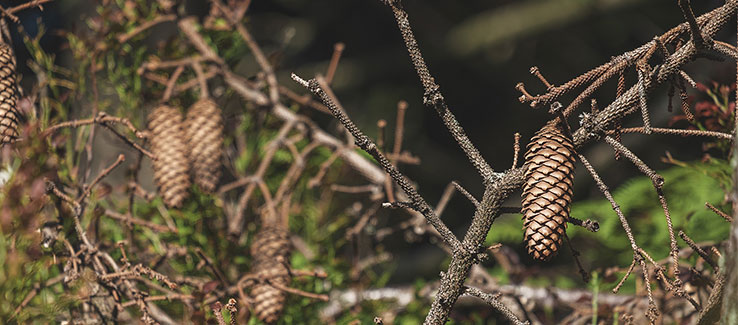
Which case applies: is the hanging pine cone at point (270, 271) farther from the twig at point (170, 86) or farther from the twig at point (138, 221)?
the twig at point (170, 86)

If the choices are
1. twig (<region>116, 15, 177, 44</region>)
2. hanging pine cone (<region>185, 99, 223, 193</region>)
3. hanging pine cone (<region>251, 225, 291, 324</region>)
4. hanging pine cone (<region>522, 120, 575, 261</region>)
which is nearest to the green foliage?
hanging pine cone (<region>522, 120, 575, 261</region>)

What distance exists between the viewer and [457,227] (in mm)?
2740

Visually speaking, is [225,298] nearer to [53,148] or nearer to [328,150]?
[53,148]

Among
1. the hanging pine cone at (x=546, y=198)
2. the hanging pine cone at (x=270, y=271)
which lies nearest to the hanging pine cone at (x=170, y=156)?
the hanging pine cone at (x=270, y=271)

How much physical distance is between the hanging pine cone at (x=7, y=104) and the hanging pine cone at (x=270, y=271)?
0.35 metres

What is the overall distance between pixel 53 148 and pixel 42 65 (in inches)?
8.9

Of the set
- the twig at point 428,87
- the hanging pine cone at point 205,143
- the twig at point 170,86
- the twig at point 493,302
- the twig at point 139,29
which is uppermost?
the twig at point 139,29

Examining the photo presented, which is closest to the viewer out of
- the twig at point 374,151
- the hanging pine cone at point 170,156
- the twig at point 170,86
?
the twig at point 374,151

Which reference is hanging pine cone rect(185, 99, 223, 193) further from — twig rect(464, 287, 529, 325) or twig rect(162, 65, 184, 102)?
twig rect(464, 287, 529, 325)

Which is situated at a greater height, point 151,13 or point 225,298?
point 151,13

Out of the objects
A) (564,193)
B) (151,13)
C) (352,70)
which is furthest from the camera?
(352,70)

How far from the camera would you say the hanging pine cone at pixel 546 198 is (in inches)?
26.4

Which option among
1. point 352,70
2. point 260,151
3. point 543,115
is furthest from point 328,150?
point 352,70

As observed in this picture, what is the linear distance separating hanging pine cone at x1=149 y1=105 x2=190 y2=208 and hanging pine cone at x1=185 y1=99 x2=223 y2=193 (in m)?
0.02
